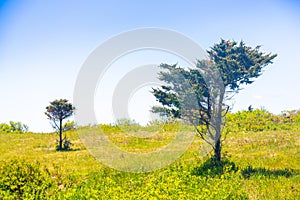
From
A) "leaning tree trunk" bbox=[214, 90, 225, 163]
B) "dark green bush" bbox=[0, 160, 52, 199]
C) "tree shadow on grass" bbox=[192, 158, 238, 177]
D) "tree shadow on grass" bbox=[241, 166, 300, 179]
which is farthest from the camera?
"leaning tree trunk" bbox=[214, 90, 225, 163]

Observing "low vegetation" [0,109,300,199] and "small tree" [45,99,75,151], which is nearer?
"low vegetation" [0,109,300,199]

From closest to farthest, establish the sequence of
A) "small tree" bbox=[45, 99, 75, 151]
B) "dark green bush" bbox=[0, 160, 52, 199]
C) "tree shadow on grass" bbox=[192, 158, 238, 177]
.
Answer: "dark green bush" bbox=[0, 160, 52, 199]
"tree shadow on grass" bbox=[192, 158, 238, 177]
"small tree" bbox=[45, 99, 75, 151]

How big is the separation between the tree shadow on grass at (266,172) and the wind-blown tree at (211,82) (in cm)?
164

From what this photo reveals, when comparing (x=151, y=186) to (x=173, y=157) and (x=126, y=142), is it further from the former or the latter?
(x=126, y=142)

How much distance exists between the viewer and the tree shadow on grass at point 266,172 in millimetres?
10421

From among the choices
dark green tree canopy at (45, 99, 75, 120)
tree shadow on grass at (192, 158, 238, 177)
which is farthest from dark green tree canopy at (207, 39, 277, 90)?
dark green tree canopy at (45, 99, 75, 120)

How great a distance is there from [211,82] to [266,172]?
4.09m

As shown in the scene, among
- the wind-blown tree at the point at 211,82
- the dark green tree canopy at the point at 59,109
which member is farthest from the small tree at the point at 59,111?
the wind-blown tree at the point at 211,82

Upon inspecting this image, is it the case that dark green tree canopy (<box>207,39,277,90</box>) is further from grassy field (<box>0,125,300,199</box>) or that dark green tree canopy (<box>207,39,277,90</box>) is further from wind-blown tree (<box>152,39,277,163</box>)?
grassy field (<box>0,125,300,199</box>)

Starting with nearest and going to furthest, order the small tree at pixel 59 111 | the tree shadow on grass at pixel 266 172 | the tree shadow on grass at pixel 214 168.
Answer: the tree shadow on grass at pixel 266 172 < the tree shadow on grass at pixel 214 168 < the small tree at pixel 59 111

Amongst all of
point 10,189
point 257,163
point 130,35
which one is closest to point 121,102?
point 130,35

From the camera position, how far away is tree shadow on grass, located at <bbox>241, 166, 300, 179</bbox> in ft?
34.2

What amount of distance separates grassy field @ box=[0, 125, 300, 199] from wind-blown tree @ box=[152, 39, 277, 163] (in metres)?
1.97

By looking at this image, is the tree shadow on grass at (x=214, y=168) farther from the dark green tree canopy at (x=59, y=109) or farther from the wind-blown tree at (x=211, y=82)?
the dark green tree canopy at (x=59, y=109)
